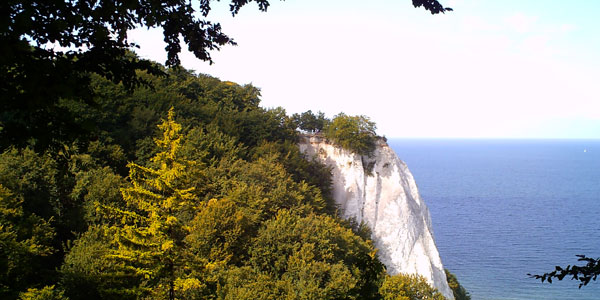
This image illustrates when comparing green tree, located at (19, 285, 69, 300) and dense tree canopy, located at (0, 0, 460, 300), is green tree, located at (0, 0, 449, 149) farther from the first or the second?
green tree, located at (19, 285, 69, 300)

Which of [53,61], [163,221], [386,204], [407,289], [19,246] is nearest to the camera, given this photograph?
[53,61]

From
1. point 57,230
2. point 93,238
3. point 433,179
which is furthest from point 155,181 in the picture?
point 433,179

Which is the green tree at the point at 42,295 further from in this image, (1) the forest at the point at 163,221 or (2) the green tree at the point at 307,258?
(2) the green tree at the point at 307,258

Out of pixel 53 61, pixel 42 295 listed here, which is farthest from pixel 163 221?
pixel 53 61

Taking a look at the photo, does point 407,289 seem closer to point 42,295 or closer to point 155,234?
point 155,234

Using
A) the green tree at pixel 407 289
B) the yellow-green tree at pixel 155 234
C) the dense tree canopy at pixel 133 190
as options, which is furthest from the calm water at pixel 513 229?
the yellow-green tree at pixel 155 234

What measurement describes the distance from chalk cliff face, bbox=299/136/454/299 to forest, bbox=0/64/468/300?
387 centimetres

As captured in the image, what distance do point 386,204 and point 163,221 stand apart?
924 inches

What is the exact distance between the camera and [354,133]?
1410 inches

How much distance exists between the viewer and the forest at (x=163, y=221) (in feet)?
46.5

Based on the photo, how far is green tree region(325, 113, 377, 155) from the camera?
35594 millimetres

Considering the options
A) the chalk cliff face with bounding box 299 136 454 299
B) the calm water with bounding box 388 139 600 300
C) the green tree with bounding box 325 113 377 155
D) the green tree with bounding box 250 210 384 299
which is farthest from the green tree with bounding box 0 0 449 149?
the calm water with bounding box 388 139 600 300

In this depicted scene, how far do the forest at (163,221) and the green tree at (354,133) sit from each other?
6.65 m

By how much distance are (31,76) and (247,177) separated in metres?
19.7
